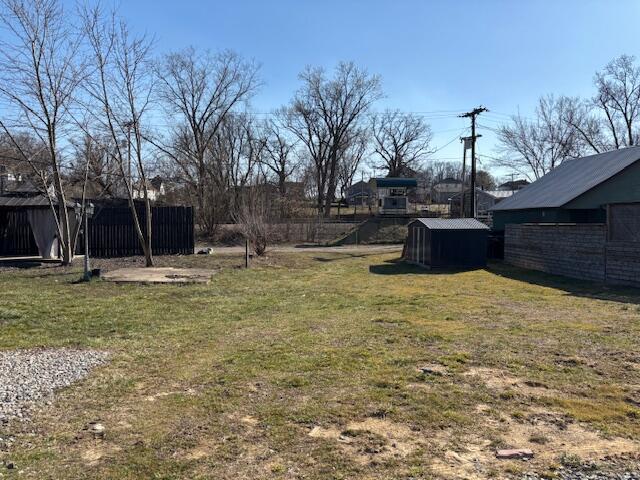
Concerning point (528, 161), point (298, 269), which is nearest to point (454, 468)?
point (298, 269)

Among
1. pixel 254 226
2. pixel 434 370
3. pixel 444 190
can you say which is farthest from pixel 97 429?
pixel 444 190

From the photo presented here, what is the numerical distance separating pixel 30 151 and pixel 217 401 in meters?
18.6

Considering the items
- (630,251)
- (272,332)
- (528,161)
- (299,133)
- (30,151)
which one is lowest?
(272,332)

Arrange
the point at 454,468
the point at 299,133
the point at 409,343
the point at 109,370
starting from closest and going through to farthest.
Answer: the point at 454,468 → the point at 109,370 → the point at 409,343 → the point at 299,133

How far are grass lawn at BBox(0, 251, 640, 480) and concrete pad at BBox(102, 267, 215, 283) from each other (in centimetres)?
301

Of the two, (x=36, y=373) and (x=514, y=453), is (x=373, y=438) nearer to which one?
(x=514, y=453)

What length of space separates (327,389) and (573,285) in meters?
12.1

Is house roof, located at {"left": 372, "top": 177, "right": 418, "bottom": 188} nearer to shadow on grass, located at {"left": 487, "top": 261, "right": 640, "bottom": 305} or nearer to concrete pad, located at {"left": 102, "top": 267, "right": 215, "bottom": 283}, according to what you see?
shadow on grass, located at {"left": 487, "top": 261, "right": 640, "bottom": 305}

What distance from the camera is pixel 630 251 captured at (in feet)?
46.9

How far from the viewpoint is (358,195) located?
73.8m

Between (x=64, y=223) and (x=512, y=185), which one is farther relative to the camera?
(x=512, y=185)

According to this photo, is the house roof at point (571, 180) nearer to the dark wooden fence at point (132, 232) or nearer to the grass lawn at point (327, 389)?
→ the grass lawn at point (327, 389)

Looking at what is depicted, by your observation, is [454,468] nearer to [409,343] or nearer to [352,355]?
[352,355]

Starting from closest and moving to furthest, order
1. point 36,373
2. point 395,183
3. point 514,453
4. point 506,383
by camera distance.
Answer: point 514,453
point 506,383
point 36,373
point 395,183
